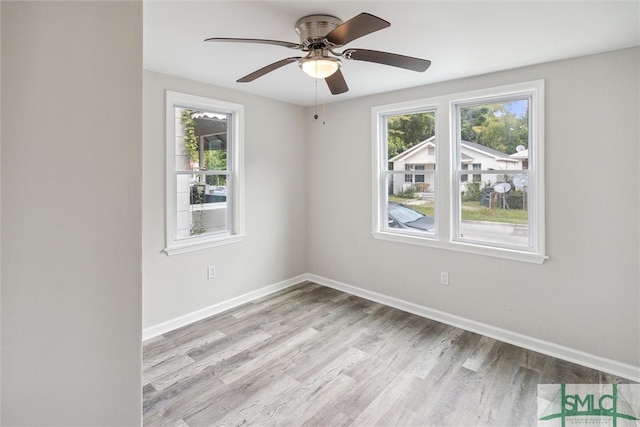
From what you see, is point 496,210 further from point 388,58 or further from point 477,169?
point 388,58

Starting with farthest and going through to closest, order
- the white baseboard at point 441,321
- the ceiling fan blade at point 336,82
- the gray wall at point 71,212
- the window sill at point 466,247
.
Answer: the window sill at point 466,247 < the white baseboard at point 441,321 < the ceiling fan blade at point 336,82 < the gray wall at point 71,212

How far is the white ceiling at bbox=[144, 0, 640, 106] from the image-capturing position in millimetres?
1869

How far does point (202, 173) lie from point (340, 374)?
2.43 metres

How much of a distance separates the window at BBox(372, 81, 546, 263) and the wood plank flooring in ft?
3.14

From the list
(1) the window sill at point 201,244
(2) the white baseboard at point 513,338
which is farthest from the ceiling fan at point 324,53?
(2) the white baseboard at point 513,338

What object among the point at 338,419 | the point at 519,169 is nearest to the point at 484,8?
the point at 519,169

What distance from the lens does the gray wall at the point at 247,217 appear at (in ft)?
10.0

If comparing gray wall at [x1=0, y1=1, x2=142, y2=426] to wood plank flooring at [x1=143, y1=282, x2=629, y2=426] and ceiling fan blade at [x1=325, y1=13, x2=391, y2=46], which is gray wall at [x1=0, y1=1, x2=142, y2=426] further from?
wood plank flooring at [x1=143, y1=282, x2=629, y2=426]

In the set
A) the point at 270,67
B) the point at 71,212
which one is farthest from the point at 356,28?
the point at 71,212

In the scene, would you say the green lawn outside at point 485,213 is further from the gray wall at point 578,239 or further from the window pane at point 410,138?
the window pane at point 410,138

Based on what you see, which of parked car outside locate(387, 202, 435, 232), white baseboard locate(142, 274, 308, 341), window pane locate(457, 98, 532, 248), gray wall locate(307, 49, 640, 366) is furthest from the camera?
parked car outside locate(387, 202, 435, 232)

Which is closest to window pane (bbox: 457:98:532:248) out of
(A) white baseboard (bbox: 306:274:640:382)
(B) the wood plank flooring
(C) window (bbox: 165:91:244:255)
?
(A) white baseboard (bbox: 306:274:640:382)

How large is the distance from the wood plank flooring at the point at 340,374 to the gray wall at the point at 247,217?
0.40 metres

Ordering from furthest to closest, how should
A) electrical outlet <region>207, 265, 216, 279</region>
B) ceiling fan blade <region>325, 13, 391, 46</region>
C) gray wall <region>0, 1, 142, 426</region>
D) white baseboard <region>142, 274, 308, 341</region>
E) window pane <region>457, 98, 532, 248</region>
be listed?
electrical outlet <region>207, 265, 216, 279</region>, white baseboard <region>142, 274, 308, 341</region>, window pane <region>457, 98, 532, 248</region>, ceiling fan blade <region>325, 13, 391, 46</region>, gray wall <region>0, 1, 142, 426</region>
